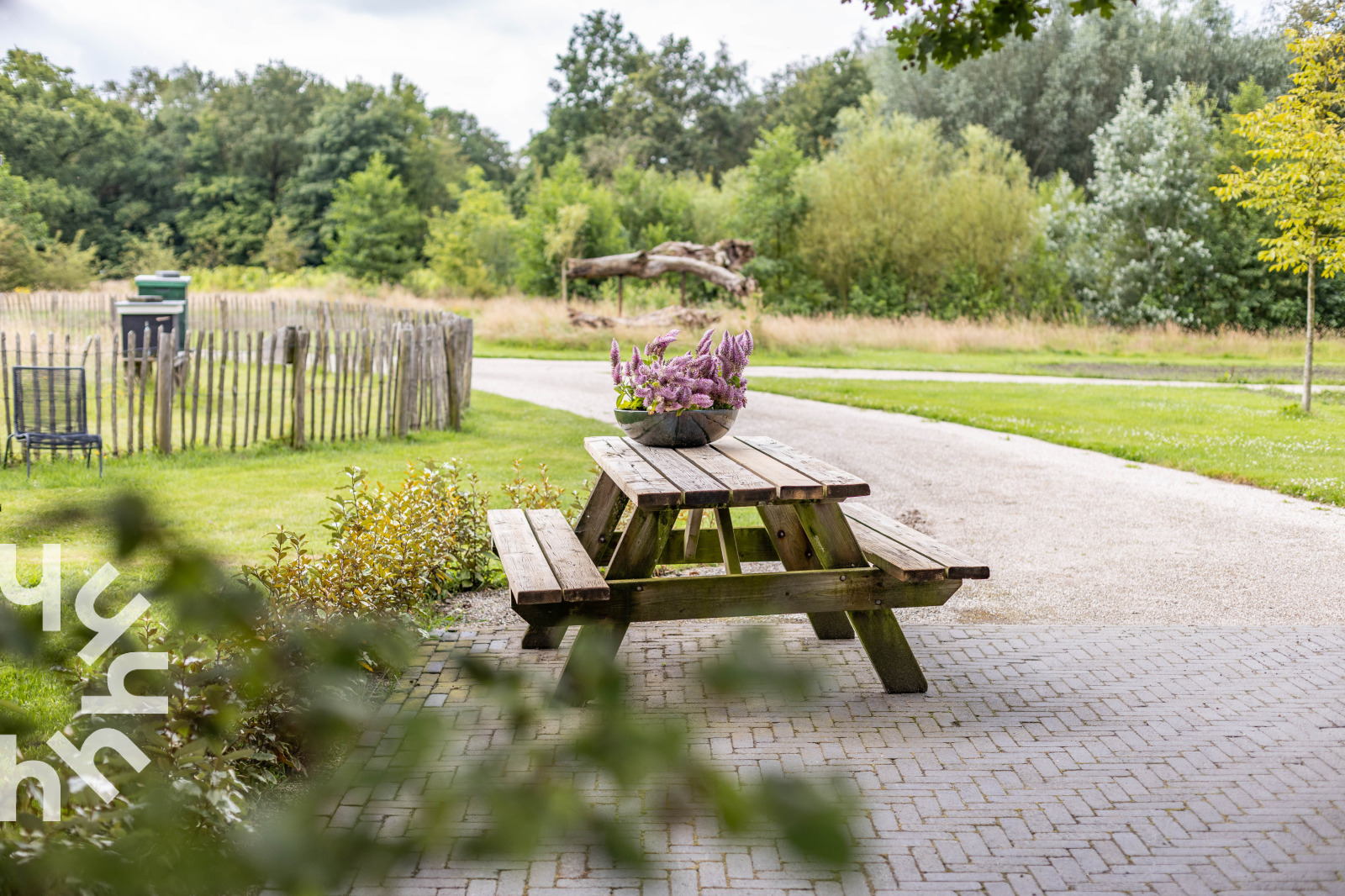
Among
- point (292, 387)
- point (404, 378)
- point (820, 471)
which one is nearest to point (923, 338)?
point (404, 378)

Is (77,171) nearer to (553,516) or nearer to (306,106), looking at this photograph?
(306,106)

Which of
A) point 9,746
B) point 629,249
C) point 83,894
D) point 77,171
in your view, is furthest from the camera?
point 77,171

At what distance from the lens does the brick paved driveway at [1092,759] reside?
3035mm

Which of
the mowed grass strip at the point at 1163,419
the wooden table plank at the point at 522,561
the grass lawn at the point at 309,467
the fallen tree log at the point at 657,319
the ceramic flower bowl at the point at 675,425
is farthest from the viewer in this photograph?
the fallen tree log at the point at 657,319

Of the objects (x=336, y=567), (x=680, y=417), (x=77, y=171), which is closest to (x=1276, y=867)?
(x=680, y=417)

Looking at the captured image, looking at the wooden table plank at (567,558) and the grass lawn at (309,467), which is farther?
the grass lawn at (309,467)

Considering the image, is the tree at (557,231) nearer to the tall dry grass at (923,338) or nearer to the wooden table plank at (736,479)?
the tall dry grass at (923,338)

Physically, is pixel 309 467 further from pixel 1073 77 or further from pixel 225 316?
pixel 1073 77

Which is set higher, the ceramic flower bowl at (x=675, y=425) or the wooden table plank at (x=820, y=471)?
the ceramic flower bowl at (x=675, y=425)

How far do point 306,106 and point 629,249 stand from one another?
33.5 meters

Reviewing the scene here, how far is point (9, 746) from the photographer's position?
2.94ft

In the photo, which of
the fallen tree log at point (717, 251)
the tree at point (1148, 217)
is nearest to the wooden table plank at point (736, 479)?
the fallen tree log at point (717, 251)

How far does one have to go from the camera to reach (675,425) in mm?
5172

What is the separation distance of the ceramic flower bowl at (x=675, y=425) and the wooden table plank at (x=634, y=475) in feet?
0.41
